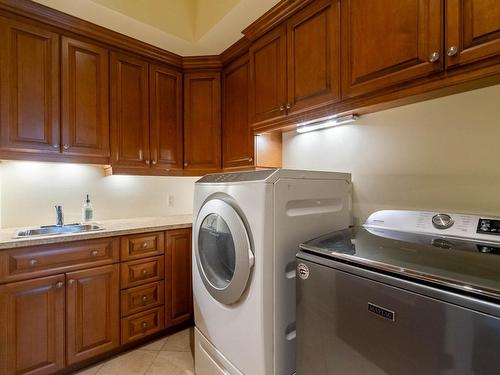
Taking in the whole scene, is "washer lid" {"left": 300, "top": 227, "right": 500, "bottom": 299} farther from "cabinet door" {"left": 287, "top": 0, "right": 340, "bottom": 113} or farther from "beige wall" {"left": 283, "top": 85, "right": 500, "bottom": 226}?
"cabinet door" {"left": 287, "top": 0, "right": 340, "bottom": 113}

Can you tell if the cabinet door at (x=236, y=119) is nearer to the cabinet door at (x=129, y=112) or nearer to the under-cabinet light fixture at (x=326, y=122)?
the under-cabinet light fixture at (x=326, y=122)

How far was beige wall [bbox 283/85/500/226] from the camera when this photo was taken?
1.13 metres

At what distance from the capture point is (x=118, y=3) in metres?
1.73

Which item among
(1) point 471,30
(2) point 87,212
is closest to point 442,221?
(1) point 471,30

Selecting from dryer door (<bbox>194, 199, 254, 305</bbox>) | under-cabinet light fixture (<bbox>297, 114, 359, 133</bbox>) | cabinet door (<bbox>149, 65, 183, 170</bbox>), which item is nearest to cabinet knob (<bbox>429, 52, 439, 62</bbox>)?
under-cabinet light fixture (<bbox>297, 114, 359, 133</bbox>)

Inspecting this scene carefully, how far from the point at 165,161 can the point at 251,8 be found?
1.38 meters

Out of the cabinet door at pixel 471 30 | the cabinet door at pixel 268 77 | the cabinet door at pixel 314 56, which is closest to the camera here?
the cabinet door at pixel 471 30

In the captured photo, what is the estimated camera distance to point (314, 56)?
1486mm

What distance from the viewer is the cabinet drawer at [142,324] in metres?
1.84

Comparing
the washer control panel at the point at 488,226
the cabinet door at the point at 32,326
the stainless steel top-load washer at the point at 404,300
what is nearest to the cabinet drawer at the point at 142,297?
the cabinet door at the point at 32,326

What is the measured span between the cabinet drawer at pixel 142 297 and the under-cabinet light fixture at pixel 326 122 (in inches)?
63.2

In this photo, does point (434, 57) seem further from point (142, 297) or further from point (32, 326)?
point (32, 326)

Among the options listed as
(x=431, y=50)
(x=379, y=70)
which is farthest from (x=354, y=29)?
(x=431, y=50)

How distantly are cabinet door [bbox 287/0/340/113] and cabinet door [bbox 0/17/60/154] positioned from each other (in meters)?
1.63
